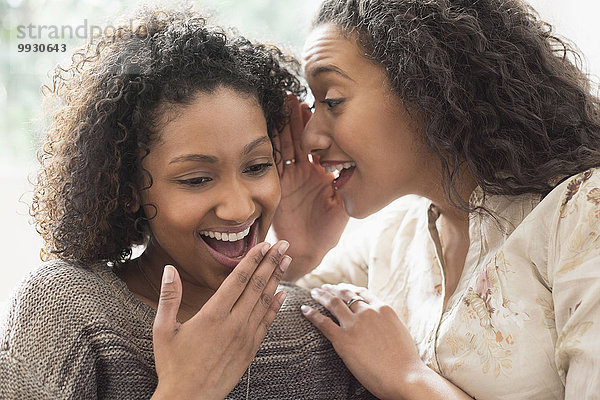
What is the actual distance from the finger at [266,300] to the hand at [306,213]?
48 centimetres

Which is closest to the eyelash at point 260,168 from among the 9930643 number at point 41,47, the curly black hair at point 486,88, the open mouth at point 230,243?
the open mouth at point 230,243

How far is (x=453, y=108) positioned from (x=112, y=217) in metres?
0.73

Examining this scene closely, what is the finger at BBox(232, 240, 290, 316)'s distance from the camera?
1.34 m

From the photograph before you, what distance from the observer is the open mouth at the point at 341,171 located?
5.52 feet

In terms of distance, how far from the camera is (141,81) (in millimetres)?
1376

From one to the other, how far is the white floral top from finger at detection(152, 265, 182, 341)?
585mm

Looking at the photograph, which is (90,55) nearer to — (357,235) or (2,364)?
(2,364)

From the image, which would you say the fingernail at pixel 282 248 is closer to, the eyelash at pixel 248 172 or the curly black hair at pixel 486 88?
the eyelash at pixel 248 172

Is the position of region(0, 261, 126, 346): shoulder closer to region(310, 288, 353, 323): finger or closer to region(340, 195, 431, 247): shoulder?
region(310, 288, 353, 323): finger

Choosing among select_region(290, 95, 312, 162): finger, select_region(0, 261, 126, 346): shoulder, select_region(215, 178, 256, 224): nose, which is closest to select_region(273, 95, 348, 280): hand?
select_region(290, 95, 312, 162): finger

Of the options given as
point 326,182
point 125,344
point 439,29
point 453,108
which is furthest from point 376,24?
point 125,344

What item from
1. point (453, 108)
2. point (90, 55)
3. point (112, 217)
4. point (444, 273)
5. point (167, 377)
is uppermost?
point (90, 55)

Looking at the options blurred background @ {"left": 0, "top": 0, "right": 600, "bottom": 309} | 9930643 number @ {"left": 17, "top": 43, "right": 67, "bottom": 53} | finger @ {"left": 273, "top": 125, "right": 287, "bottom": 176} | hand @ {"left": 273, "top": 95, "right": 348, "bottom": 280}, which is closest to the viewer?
finger @ {"left": 273, "top": 125, "right": 287, "bottom": 176}

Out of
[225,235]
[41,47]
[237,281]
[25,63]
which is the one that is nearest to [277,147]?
[225,235]
